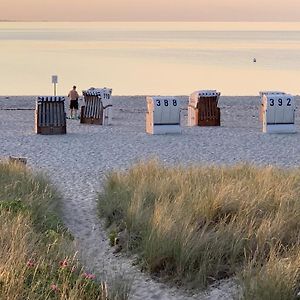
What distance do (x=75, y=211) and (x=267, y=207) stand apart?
2518 millimetres

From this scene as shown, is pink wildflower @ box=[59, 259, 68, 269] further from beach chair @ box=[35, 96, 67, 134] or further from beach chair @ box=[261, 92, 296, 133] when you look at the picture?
beach chair @ box=[261, 92, 296, 133]

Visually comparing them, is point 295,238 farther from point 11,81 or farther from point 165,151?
point 11,81

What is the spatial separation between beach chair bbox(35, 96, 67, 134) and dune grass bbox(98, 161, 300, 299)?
8597 mm

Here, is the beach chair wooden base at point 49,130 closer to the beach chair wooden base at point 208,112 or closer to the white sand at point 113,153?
A: the white sand at point 113,153

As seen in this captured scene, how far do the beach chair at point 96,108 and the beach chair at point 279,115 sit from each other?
4436 millimetres

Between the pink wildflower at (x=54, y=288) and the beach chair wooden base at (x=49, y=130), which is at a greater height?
the beach chair wooden base at (x=49, y=130)

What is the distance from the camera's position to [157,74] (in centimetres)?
6053

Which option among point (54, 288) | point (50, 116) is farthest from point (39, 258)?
point (50, 116)

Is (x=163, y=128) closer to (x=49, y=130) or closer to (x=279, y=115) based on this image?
(x=49, y=130)

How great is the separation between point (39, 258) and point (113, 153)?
29.4ft

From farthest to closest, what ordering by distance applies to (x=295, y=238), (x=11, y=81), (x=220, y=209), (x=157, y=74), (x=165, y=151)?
(x=157, y=74) < (x=11, y=81) < (x=165, y=151) < (x=220, y=209) < (x=295, y=238)

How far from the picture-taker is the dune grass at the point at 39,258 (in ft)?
18.0

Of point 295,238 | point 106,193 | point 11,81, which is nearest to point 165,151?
point 106,193

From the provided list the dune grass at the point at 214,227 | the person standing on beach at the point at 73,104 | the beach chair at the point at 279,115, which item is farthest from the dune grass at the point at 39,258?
the person standing on beach at the point at 73,104
